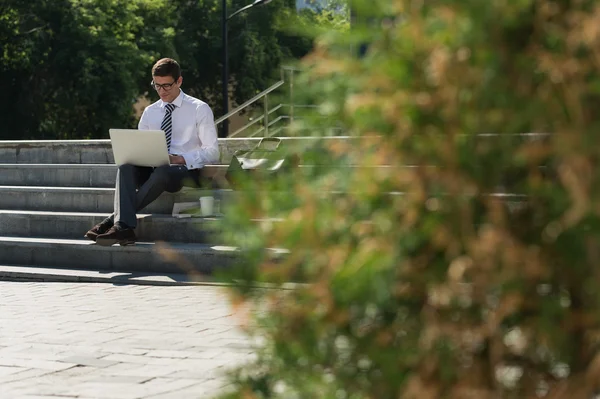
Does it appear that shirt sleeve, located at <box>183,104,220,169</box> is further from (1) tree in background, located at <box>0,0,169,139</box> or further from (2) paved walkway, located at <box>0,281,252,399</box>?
(1) tree in background, located at <box>0,0,169,139</box>

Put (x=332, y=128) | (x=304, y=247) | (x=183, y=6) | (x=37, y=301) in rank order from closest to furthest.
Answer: (x=304, y=247) < (x=332, y=128) < (x=37, y=301) < (x=183, y=6)

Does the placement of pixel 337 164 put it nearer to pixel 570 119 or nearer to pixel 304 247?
pixel 304 247

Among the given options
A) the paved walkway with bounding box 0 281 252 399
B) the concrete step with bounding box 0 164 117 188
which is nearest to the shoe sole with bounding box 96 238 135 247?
the paved walkway with bounding box 0 281 252 399

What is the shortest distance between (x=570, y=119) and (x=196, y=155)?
879 cm

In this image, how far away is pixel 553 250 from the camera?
2.27m

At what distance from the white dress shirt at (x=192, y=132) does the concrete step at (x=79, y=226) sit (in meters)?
0.59

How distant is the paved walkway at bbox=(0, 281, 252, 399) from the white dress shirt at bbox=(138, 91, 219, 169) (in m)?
1.52

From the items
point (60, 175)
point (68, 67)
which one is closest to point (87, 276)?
point (60, 175)

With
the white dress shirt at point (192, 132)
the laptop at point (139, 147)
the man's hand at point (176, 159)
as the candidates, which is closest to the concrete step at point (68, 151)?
the white dress shirt at point (192, 132)

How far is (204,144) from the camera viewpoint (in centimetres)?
1100

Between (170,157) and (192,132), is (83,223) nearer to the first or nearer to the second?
(170,157)

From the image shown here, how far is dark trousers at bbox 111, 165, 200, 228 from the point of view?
35.3 feet

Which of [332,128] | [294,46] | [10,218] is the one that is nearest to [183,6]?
[294,46]

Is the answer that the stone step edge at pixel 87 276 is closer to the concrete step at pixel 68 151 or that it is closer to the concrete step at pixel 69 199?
the concrete step at pixel 69 199
